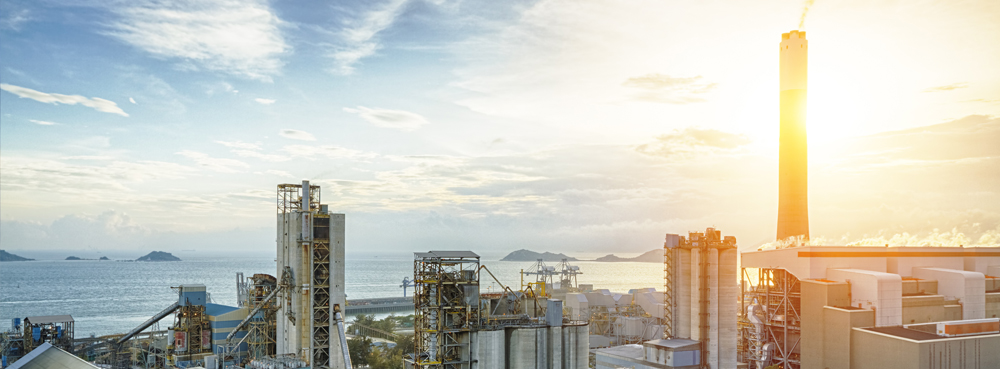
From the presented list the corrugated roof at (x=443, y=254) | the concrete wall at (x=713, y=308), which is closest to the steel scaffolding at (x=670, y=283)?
the concrete wall at (x=713, y=308)

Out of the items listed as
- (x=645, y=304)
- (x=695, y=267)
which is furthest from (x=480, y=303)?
(x=645, y=304)

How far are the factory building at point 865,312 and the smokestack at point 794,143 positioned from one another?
17.4 meters

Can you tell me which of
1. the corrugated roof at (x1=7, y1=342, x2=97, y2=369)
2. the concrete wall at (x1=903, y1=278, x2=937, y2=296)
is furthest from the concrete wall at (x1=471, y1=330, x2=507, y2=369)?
the concrete wall at (x1=903, y1=278, x2=937, y2=296)

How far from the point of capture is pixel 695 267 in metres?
55.0

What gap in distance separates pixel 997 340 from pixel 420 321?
47.0 metres

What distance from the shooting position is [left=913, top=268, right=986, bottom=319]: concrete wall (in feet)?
204

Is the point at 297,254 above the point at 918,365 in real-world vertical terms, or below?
above

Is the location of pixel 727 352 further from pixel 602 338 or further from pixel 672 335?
pixel 602 338

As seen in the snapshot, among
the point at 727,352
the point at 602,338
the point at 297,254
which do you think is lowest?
the point at 602,338

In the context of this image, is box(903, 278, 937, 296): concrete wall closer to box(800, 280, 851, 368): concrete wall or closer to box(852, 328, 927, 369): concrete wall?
box(800, 280, 851, 368): concrete wall

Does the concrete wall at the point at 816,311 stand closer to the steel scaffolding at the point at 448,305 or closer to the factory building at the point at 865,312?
the factory building at the point at 865,312

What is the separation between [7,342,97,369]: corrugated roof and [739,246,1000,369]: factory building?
168 feet

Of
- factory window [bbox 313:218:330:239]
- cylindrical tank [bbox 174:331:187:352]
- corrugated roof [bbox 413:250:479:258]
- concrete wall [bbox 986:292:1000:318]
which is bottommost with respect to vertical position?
cylindrical tank [bbox 174:331:187:352]

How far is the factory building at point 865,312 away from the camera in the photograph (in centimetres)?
5038
